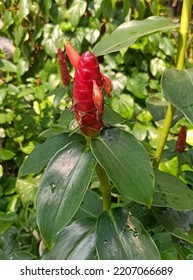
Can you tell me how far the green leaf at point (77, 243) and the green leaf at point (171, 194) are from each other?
0.16 m

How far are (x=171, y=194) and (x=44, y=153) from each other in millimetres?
297

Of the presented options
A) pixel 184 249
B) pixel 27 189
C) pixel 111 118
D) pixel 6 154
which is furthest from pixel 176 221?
pixel 6 154

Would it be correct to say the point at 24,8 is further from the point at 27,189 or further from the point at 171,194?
the point at 171,194

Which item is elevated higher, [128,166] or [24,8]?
[128,166]

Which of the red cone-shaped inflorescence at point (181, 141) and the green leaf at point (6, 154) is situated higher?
the red cone-shaped inflorescence at point (181, 141)

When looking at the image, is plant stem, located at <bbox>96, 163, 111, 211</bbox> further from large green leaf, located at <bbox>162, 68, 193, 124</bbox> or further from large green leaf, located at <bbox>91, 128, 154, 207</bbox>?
large green leaf, located at <bbox>162, 68, 193, 124</bbox>

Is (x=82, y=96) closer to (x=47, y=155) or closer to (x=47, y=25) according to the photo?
(x=47, y=155)

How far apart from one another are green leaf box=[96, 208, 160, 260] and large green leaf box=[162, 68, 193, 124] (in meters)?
0.26

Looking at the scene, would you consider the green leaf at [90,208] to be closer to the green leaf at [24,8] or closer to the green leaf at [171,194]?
the green leaf at [171,194]

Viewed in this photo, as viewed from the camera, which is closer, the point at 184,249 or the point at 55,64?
the point at 184,249

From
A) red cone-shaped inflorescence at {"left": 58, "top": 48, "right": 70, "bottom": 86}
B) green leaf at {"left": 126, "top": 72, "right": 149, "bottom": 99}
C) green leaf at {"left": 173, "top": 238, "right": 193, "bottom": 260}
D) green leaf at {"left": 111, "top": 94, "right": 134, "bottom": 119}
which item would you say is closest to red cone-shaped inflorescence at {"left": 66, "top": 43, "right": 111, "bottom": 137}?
green leaf at {"left": 173, "top": 238, "right": 193, "bottom": 260}

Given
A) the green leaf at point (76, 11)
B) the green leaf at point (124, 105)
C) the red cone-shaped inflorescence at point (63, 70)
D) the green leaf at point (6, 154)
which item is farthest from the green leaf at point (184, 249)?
the green leaf at point (76, 11)

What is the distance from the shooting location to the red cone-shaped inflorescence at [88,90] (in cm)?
67

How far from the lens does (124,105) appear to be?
2.49 metres
